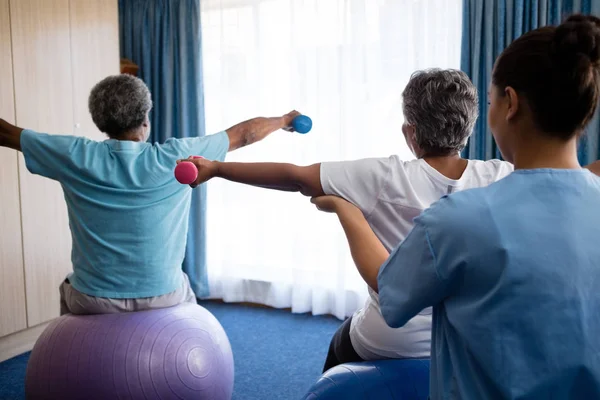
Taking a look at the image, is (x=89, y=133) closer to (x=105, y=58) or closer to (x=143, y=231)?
(x=105, y=58)

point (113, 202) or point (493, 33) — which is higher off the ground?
point (493, 33)

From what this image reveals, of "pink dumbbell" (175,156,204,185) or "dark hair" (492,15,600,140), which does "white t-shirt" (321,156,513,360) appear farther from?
"dark hair" (492,15,600,140)

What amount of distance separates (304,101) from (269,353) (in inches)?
66.6

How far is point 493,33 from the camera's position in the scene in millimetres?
2955

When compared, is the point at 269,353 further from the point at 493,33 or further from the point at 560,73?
the point at 560,73

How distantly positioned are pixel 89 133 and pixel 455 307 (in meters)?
3.19

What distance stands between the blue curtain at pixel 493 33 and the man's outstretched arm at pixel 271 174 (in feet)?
6.76

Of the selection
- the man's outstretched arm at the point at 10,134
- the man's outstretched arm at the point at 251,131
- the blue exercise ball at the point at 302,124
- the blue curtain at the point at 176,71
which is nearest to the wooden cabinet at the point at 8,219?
the man's outstretched arm at the point at 10,134

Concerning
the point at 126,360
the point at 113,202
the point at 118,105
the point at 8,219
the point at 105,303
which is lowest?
the point at 126,360

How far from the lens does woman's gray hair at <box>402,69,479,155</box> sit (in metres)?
1.30

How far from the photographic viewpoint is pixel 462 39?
3.03 metres

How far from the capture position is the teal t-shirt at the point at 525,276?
28.8 inches

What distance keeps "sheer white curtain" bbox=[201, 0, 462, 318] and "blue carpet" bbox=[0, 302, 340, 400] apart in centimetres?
15

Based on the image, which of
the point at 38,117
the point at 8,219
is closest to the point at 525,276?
the point at 8,219
